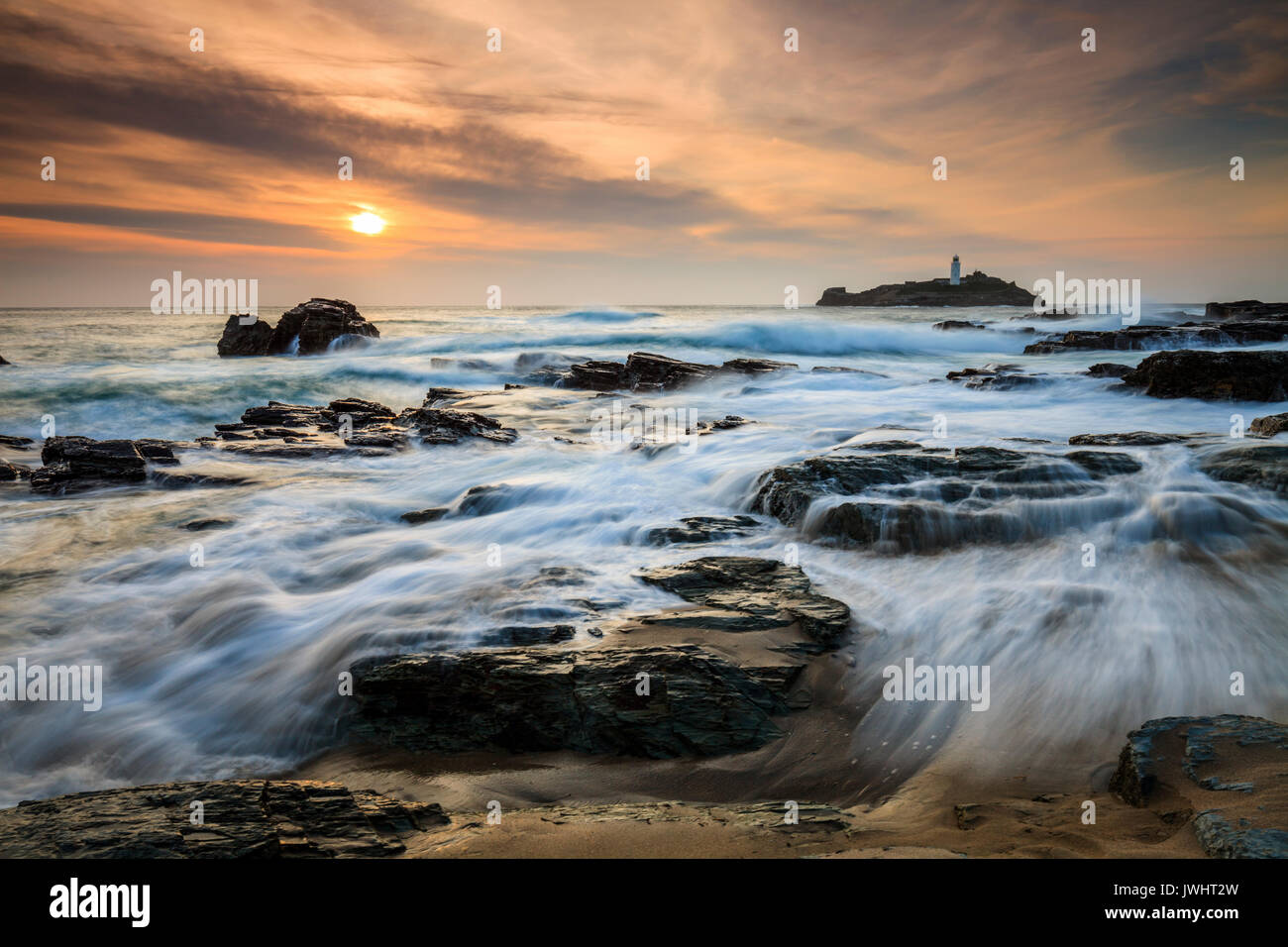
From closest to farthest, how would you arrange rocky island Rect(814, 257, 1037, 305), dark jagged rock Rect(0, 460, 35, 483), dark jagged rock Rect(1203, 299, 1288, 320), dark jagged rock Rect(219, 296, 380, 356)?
dark jagged rock Rect(0, 460, 35, 483)
dark jagged rock Rect(219, 296, 380, 356)
dark jagged rock Rect(1203, 299, 1288, 320)
rocky island Rect(814, 257, 1037, 305)

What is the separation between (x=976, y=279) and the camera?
120 meters

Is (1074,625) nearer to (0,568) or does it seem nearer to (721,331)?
(0,568)

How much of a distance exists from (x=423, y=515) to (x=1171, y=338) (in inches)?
1090

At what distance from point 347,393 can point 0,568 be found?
55.3 feet

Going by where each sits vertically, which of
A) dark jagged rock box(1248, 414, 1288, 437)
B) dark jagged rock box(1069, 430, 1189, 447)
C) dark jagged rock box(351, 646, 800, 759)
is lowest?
dark jagged rock box(351, 646, 800, 759)

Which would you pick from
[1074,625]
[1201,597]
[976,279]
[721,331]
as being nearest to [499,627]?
[1074,625]

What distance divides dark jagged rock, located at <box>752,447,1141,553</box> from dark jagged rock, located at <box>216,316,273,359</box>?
3136 centimetres

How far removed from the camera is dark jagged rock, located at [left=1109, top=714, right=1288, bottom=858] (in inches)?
103

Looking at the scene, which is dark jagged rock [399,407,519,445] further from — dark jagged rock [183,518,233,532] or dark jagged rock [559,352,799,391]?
dark jagged rock [559,352,799,391]

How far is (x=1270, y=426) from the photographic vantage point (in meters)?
9.84

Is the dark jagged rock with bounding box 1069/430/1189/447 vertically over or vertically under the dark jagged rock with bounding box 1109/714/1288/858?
over

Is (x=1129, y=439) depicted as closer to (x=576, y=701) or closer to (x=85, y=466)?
(x=576, y=701)

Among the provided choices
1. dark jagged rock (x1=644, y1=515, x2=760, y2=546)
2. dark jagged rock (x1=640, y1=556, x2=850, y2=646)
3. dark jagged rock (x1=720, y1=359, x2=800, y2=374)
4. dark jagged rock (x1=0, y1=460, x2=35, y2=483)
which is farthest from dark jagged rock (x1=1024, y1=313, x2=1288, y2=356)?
dark jagged rock (x1=0, y1=460, x2=35, y2=483)

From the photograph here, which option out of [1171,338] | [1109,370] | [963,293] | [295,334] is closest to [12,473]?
[1109,370]
